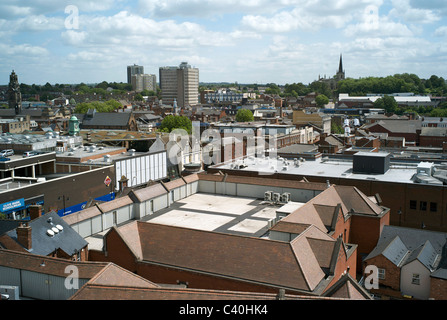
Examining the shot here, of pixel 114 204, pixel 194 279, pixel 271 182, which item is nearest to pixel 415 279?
pixel 271 182

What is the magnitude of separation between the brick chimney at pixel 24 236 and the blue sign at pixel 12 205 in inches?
689

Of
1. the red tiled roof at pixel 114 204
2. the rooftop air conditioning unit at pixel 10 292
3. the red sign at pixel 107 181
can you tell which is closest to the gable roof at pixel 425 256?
the red tiled roof at pixel 114 204

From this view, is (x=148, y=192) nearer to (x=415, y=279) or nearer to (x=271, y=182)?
(x=271, y=182)

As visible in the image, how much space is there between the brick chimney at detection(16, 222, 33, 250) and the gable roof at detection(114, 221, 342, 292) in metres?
5.18

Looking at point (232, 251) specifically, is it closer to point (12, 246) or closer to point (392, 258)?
point (12, 246)

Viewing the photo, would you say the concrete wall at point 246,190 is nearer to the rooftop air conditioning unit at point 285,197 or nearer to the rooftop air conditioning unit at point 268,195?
the rooftop air conditioning unit at point 268,195

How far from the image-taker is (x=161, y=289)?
1463 centimetres

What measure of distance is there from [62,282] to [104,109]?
488 ft

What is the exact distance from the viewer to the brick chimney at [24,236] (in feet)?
79.9

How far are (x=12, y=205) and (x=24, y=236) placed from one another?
18481 mm

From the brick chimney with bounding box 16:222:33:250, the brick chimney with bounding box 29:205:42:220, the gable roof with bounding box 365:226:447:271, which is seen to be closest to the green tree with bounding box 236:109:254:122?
the gable roof with bounding box 365:226:447:271

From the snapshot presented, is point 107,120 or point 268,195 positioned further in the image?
point 107,120

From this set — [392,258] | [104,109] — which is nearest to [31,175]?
[392,258]

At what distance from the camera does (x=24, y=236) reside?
2442 cm
